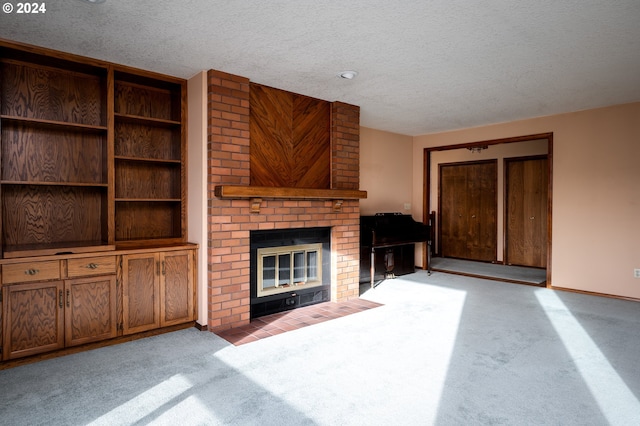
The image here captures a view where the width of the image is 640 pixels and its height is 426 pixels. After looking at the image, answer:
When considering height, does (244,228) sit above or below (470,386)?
above

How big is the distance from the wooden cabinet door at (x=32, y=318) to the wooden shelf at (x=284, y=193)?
1.40 m

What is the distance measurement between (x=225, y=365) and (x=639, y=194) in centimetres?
490

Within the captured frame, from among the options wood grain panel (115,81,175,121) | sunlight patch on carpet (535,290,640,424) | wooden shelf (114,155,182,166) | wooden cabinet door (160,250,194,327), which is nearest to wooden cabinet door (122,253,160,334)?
wooden cabinet door (160,250,194,327)

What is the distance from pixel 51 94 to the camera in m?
3.16

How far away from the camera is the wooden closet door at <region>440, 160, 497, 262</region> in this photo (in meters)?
7.20

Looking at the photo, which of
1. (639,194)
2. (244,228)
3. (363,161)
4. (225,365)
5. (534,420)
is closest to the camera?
(534,420)

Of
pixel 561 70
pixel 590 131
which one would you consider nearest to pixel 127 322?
pixel 561 70

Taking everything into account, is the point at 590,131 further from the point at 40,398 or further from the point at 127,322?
the point at 40,398

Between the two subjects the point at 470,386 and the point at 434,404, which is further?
the point at 470,386

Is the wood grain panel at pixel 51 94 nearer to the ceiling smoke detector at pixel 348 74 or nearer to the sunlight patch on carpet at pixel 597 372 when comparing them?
the ceiling smoke detector at pixel 348 74

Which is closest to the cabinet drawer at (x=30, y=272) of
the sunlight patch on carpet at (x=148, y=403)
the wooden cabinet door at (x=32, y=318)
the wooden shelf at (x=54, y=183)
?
the wooden cabinet door at (x=32, y=318)

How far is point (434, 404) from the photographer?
2.13 metres

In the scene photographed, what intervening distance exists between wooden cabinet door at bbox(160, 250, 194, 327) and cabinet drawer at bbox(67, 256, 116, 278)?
0.40 m

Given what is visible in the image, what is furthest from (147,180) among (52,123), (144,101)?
(52,123)
